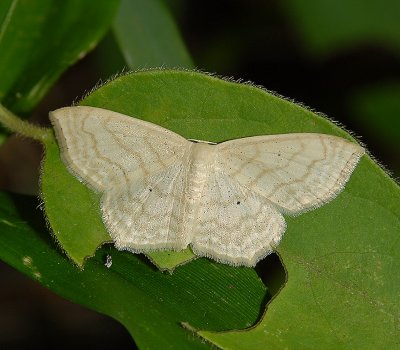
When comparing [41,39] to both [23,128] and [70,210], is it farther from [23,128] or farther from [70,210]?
[70,210]

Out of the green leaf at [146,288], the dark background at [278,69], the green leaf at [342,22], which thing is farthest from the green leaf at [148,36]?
the green leaf at [146,288]

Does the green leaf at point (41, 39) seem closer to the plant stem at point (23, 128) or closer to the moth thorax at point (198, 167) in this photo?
the plant stem at point (23, 128)

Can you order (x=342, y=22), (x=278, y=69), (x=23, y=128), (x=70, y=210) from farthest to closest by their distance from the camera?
(x=278, y=69), (x=342, y=22), (x=23, y=128), (x=70, y=210)

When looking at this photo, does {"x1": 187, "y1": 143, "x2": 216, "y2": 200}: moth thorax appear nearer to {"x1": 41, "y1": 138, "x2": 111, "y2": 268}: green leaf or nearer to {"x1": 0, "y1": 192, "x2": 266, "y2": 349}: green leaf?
{"x1": 0, "y1": 192, "x2": 266, "y2": 349}: green leaf

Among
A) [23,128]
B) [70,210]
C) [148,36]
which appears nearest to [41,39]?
[23,128]

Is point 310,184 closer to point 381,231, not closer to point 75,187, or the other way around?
point 381,231

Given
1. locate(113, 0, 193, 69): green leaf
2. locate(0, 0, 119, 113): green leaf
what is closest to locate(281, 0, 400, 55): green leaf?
locate(113, 0, 193, 69): green leaf
